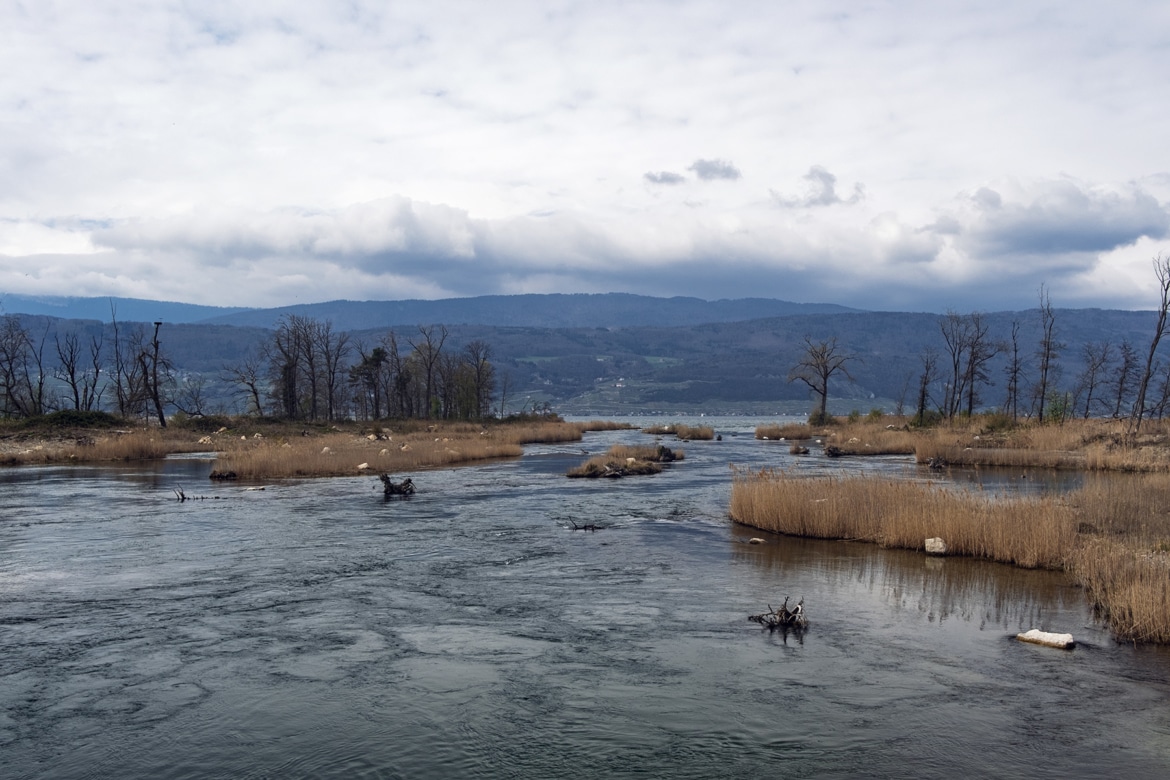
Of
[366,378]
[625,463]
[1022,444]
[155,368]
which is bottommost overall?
[625,463]

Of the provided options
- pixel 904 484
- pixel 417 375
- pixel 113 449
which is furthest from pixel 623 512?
pixel 417 375

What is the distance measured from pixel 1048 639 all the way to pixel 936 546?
6.41 meters

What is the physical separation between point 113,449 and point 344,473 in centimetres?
1747

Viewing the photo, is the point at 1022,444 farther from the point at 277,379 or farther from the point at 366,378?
the point at 277,379

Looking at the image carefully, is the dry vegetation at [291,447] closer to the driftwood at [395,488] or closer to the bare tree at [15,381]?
the driftwood at [395,488]

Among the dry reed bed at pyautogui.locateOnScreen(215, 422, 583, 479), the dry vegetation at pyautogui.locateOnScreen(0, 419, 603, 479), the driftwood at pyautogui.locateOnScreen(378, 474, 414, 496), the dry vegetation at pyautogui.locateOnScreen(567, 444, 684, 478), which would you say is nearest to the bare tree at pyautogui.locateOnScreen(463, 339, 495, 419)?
the dry vegetation at pyautogui.locateOnScreen(0, 419, 603, 479)

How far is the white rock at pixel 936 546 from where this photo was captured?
1814 centimetres

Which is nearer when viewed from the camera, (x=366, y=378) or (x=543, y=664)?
(x=543, y=664)

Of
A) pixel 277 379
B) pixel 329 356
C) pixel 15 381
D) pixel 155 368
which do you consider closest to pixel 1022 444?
pixel 155 368

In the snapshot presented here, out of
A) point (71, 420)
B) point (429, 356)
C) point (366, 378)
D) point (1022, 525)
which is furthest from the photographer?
point (366, 378)

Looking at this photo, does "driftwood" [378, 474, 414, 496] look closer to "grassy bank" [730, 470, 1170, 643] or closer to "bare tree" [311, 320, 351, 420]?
"grassy bank" [730, 470, 1170, 643]

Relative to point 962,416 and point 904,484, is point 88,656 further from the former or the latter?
point 962,416

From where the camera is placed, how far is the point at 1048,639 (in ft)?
39.0

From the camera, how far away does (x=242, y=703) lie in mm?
9992
